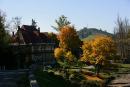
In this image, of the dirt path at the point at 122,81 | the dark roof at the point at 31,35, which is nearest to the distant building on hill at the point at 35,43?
the dark roof at the point at 31,35

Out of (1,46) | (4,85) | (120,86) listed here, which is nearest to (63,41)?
(1,46)

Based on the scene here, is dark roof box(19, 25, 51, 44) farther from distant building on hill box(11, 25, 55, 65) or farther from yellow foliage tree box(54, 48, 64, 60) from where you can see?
yellow foliage tree box(54, 48, 64, 60)

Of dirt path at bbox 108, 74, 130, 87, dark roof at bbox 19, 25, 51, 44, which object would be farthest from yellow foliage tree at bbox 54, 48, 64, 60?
dirt path at bbox 108, 74, 130, 87

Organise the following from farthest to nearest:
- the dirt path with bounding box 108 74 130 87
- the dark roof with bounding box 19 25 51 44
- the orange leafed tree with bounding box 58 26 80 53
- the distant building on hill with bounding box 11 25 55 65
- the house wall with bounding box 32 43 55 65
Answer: the orange leafed tree with bounding box 58 26 80 53
the dark roof with bounding box 19 25 51 44
the house wall with bounding box 32 43 55 65
the distant building on hill with bounding box 11 25 55 65
the dirt path with bounding box 108 74 130 87

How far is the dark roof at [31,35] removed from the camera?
3890 inches

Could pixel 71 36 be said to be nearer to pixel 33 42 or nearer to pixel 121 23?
pixel 33 42

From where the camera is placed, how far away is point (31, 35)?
101 metres

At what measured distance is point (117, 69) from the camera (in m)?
89.4

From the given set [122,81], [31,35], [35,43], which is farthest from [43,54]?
[122,81]

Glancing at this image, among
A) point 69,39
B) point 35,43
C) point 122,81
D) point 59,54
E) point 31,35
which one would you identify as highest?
point 31,35

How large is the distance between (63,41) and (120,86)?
130ft

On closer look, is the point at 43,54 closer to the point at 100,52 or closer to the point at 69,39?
the point at 69,39

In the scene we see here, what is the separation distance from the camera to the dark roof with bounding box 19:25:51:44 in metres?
98.8

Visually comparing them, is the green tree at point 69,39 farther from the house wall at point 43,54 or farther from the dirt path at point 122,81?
the dirt path at point 122,81
